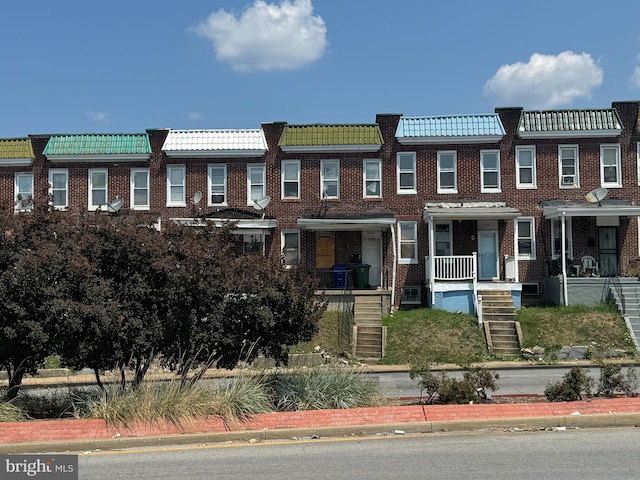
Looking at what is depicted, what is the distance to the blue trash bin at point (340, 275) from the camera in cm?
2598

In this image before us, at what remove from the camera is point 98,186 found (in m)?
27.4

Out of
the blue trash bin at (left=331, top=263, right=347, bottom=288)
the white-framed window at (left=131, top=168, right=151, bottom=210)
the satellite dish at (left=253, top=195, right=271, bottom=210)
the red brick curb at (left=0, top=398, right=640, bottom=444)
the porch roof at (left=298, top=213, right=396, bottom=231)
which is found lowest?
the red brick curb at (left=0, top=398, right=640, bottom=444)

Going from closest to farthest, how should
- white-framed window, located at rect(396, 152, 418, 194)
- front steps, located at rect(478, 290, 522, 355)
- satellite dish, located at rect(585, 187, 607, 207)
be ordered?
→ front steps, located at rect(478, 290, 522, 355) < satellite dish, located at rect(585, 187, 607, 207) < white-framed window, located at rect(396, 152, 418, 194)

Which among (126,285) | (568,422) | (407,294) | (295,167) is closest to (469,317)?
(407,294)

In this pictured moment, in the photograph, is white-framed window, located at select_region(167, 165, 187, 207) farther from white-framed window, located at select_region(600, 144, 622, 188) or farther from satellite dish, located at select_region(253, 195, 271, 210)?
white-framed window, located at select_region(600, 144, 622, 188)

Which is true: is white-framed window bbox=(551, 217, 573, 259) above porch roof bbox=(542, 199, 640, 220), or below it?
below

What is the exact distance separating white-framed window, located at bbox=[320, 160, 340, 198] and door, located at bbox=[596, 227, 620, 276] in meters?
10.6

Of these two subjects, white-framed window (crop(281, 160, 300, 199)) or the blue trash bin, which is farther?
white-framed window (crop(281, 160, 300, 199))

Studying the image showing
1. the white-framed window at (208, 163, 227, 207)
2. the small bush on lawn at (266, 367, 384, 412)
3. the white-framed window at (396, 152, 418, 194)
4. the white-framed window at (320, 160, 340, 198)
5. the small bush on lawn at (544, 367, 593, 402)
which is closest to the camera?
the small bush on lawn at (266, 367, 384, 412)

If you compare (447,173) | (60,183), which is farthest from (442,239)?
(60,183)

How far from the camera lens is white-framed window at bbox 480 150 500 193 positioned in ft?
86.5

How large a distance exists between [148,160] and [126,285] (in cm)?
1837

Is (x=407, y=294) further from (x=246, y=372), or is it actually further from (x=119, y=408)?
(x=119, y=408)

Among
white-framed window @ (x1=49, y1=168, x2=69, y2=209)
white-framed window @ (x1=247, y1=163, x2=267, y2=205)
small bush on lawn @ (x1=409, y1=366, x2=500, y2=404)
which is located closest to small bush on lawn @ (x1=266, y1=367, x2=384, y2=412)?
small bush on lawn @ (x1=409, y1=366, x2=500, y2=404)
